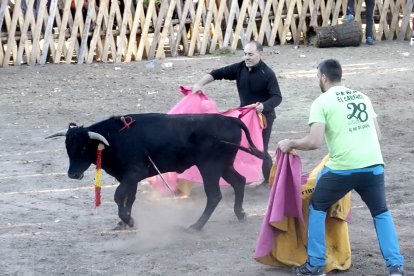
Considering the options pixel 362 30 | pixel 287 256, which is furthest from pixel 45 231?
pixel 362 30

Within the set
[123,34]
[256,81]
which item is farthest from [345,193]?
[123,34]

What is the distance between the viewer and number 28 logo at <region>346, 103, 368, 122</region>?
269 inches

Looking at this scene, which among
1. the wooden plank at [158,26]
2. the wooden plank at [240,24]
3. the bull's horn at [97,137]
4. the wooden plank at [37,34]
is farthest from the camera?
the wooden plank at [240,24]

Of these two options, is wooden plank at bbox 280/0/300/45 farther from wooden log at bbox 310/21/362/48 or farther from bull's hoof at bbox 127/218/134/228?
bull's hoof at bbox 127/218/134/228

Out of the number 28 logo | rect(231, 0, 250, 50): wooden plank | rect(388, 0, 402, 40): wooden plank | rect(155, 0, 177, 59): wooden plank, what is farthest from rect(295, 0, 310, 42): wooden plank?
the number 28 logo

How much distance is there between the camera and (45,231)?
8586 millimetres

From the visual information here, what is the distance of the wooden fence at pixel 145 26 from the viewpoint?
55.1 feet

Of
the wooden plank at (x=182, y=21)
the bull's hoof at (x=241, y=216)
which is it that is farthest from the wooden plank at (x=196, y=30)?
the bull's hoof at (x=241, y=216)

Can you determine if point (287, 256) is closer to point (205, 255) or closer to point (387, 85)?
point (205, 255)

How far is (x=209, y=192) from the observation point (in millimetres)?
8547

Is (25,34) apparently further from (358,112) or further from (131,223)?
(358,112)

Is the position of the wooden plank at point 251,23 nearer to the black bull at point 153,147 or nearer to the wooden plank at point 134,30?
the wooden plank at point 134,30

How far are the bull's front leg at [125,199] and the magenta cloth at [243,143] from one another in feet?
4.10

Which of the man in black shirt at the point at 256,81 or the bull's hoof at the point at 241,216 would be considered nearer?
the bull's hoof at the point at 241,216
